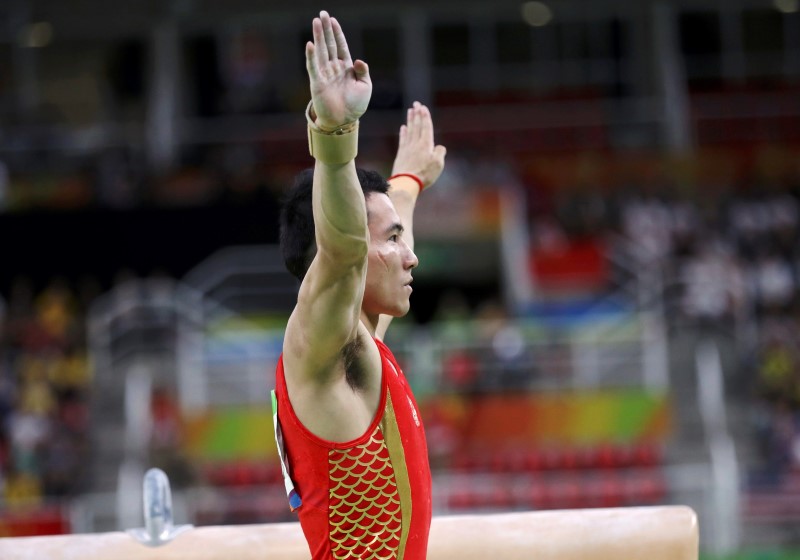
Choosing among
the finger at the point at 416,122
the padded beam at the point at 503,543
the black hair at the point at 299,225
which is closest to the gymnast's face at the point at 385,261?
the black hair at the point at 299,225

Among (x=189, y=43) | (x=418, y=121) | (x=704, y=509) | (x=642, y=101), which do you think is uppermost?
(x=189, y=43)

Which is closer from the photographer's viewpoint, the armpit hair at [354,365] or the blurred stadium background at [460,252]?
the armpit hair at [354,365]

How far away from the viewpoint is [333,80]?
2916 millimetres

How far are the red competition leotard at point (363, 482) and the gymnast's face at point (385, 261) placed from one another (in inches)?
6.9

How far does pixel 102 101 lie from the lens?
21.6 meters

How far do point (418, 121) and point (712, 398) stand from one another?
30.7ft

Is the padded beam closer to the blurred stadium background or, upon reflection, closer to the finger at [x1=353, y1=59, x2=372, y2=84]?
the finger at [x1=353, y1=59, x2=372, y2=84]

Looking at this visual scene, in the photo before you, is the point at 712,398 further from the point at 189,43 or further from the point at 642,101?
the point at 189,43

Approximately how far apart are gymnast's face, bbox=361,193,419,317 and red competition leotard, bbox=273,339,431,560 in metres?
0.17

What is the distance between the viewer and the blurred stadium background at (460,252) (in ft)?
42.3

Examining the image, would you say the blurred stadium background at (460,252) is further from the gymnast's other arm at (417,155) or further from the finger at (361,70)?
the finger at (361,70)

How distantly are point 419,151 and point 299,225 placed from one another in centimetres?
144

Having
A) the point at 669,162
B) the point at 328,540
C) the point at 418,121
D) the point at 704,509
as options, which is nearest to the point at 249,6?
the point at 669,162

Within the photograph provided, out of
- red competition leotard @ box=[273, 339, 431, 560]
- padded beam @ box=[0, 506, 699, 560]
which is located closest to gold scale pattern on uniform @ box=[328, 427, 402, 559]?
red competition leotard @ box=[273, 339, 431, 560]
